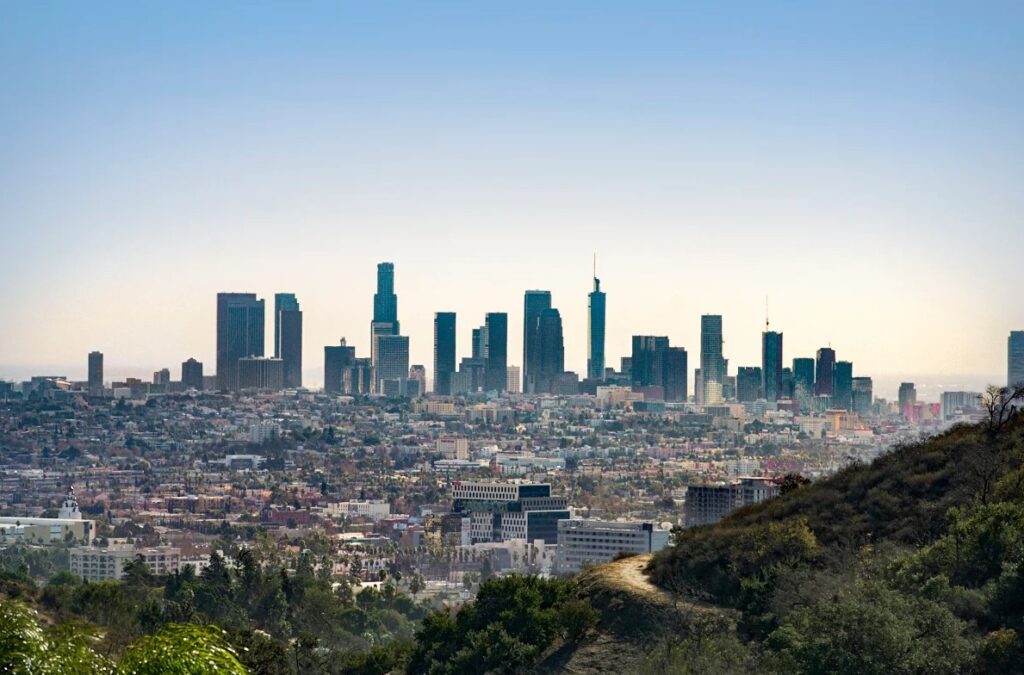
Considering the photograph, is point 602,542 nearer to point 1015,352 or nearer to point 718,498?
point 718,498

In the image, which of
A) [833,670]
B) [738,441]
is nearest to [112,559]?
[833,670]

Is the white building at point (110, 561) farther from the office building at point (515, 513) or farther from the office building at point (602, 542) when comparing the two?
the office building at point (515, 513)

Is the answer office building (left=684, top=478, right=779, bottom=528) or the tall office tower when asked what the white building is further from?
the tall office tower

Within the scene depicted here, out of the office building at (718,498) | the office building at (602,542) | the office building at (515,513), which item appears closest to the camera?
the office building at (718,498)

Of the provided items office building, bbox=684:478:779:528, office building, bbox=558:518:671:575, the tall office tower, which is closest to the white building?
office building, bbox=558:518:671:575

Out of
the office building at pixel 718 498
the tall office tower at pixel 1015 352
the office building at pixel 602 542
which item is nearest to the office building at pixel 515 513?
the office building at pixel 602 542

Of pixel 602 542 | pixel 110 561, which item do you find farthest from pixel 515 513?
pixel 110 561
